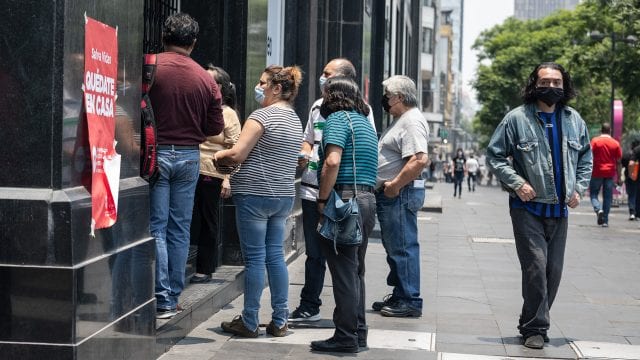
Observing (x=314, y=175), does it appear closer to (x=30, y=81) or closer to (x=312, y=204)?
(x=312, y=204)

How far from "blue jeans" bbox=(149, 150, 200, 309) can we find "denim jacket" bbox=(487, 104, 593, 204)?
206 cm

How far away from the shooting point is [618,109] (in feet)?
123

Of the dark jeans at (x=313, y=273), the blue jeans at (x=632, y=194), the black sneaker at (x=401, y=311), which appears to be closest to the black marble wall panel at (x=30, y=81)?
the dark jeans at (x=313, y=273)

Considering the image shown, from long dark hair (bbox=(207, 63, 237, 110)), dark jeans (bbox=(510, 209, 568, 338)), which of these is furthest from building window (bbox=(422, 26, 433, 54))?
dark jeans (bbox=(510, 209, 568, 338))

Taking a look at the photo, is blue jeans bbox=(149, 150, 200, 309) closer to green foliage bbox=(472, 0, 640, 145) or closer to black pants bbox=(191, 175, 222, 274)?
black pants bbox=(191, 175, 222, 274)

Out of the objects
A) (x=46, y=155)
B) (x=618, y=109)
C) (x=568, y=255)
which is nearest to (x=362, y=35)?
(x=568, y=255)

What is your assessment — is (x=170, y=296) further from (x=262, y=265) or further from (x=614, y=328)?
(x=614, y=328)

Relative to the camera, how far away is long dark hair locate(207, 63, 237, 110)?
8148mm

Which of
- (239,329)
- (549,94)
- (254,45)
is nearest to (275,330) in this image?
(239,329)

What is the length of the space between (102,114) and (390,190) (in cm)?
326

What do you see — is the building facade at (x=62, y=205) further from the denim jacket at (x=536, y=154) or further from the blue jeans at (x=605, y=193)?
the blue jeans at (x=605, y=193)

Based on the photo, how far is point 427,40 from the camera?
276 ft

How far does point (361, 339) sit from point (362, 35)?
414 inches

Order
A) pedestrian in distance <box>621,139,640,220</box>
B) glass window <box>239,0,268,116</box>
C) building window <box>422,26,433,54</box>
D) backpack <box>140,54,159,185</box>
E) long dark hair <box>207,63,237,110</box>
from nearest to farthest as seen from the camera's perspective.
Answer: backpack <box>140,54,159,185</box>, long dark hair <box>207,63,237,110</box>, glass window <box>239,0,268,116</box>, pedestrian in distance <box>621,139,640,220</box>, building window <box>422,26,433,54</box>
